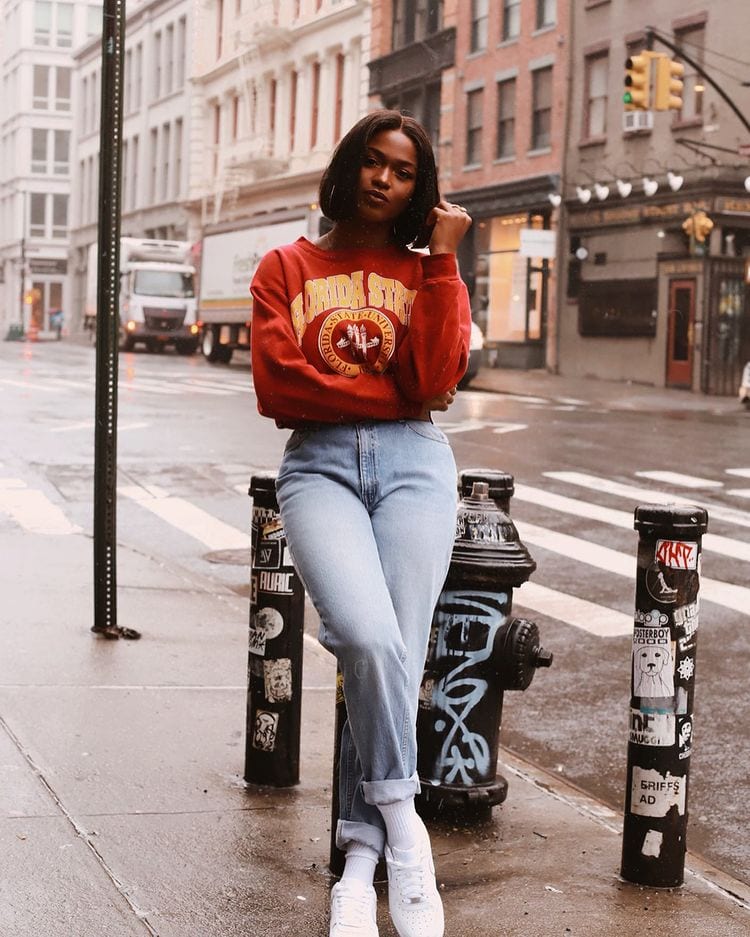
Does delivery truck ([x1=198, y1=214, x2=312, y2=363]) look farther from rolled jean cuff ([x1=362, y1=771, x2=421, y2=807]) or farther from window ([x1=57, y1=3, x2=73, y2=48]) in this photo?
window ([x1=57, y1=3, x2=73, y2=48])

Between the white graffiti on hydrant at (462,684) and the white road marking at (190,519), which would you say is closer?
the white graffiti on hydrant at (462,684)

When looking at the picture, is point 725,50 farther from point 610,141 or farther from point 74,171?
point 74,171

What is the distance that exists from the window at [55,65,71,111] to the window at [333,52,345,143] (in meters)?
46.3

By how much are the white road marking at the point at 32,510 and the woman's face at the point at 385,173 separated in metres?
7.22

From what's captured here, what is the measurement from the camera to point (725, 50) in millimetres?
31781

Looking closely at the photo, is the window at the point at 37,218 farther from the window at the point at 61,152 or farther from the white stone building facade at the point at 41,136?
the window at the point at 61,152

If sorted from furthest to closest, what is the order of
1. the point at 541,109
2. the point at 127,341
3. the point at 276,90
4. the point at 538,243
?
the point at 276,90
the point at 127,341
the point at 541,109
the point at 538,243

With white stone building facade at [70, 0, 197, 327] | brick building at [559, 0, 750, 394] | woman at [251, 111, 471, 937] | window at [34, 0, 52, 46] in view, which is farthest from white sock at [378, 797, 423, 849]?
window at [34, 0, 52, 46]

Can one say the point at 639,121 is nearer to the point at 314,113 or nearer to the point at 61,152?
the point at 314,113

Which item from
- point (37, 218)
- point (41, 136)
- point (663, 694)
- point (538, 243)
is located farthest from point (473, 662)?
point (41, 136)

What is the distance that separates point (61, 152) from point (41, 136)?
1457 millimetres

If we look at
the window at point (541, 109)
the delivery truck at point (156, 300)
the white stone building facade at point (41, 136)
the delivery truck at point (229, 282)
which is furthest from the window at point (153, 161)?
the white stone building facade at point (41, 136)

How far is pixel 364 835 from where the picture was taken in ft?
12.1

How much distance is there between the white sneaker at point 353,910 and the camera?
355cm
